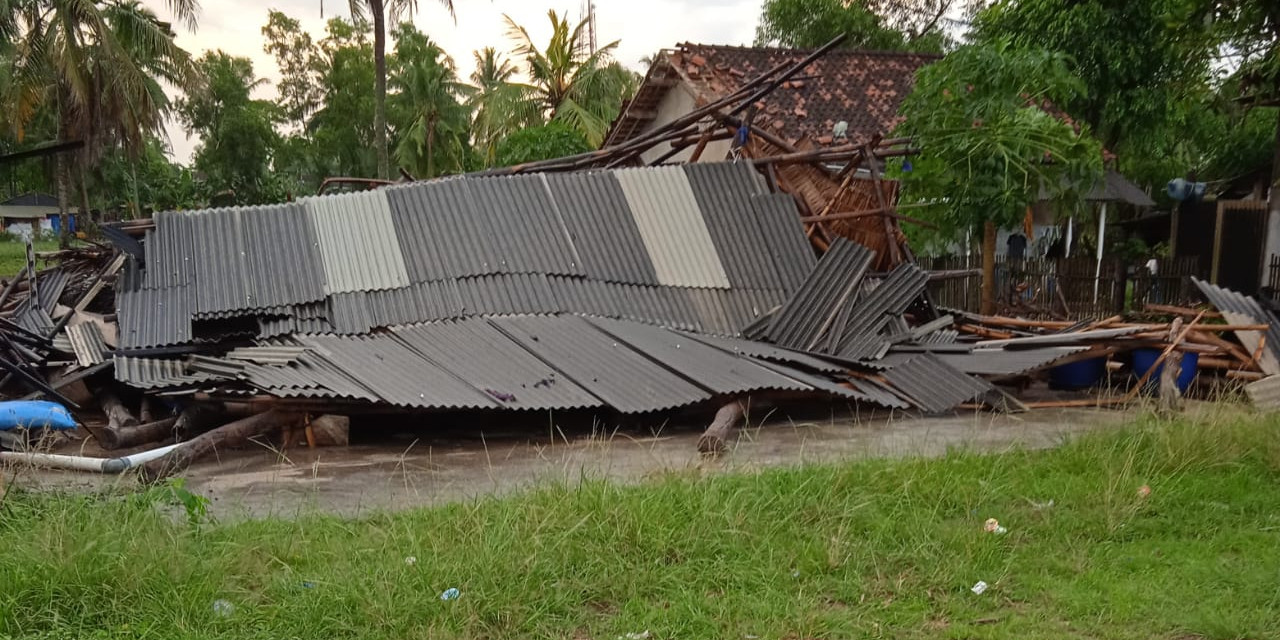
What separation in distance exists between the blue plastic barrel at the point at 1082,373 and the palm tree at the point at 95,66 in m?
18.3

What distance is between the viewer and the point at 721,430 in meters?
6.32

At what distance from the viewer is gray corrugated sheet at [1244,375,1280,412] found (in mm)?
7367

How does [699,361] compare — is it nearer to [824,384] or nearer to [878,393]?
[824,384]

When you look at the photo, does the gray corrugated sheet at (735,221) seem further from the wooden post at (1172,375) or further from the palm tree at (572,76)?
the palm tree at (572,76)

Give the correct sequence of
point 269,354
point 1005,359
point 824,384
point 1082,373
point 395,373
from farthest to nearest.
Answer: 1. point 1082,373
2. point 1005,359
3. point 824,384
4. point 269,354
5. point 395,373

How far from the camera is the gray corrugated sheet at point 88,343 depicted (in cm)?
766

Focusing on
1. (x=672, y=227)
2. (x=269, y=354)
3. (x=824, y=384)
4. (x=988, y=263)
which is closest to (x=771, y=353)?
(x=824, y=384)

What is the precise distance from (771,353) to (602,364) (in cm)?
156

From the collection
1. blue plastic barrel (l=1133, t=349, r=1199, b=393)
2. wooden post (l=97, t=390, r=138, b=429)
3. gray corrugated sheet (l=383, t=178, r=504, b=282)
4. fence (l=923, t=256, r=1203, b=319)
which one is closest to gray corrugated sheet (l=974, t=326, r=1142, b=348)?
blue plastic barrel (l=1133, t=349, r=1199, b=393)

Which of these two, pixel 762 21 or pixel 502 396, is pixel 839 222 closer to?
pixel 502 396

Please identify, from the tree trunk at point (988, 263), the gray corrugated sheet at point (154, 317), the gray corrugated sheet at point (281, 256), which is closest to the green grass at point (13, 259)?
the gray corrugated sheet at point (281, 256)

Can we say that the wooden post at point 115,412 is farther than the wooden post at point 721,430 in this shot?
Yes

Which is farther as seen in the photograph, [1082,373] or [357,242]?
[1082,373]

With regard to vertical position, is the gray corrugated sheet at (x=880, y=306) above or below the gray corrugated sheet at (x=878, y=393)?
above
